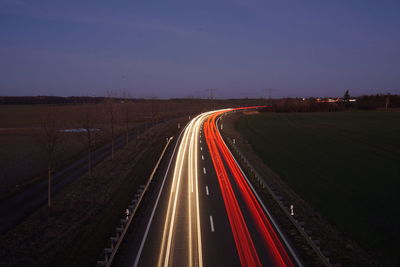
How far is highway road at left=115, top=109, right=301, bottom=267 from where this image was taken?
1284 cm

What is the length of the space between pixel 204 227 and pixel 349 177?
17.9 meters

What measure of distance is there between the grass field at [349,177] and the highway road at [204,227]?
4733 millimetres

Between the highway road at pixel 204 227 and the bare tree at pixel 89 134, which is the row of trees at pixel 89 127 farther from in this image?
the highway road at pixel 204 227

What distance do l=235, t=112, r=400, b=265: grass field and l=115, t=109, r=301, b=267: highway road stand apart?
473cm

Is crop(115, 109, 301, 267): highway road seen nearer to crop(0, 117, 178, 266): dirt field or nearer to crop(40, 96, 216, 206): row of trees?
crop(0, 117, 178, 266): dirt field

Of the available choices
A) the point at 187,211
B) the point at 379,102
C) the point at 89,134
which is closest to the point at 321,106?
the point at 379,102

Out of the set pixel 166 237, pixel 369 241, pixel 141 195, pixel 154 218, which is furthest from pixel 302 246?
pixel 141 195

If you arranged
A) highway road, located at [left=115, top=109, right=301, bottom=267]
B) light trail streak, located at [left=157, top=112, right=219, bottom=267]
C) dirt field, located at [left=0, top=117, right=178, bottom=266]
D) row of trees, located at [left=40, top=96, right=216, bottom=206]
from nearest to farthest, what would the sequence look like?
highway road, located at [left=115, top=109, right=301, bottom=267], light trail streak, located at [left=157, top=112, right=219, bottom=267], dirt field, located at [left=0, top=117, right=178, bottom=266], row of trees, located at [left=40, top=96, right=216, bottom=206]

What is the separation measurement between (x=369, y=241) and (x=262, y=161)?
19.2 meters

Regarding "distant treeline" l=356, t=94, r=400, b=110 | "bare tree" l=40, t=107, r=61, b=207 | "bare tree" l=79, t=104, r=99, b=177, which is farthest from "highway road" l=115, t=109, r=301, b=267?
"distant treeline" l=356, t=94, r=400, b=110

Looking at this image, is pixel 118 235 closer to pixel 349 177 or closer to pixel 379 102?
pixel 349 177

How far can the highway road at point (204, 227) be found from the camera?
12.8 m

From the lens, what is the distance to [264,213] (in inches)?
707

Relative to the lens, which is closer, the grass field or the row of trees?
the grass field
